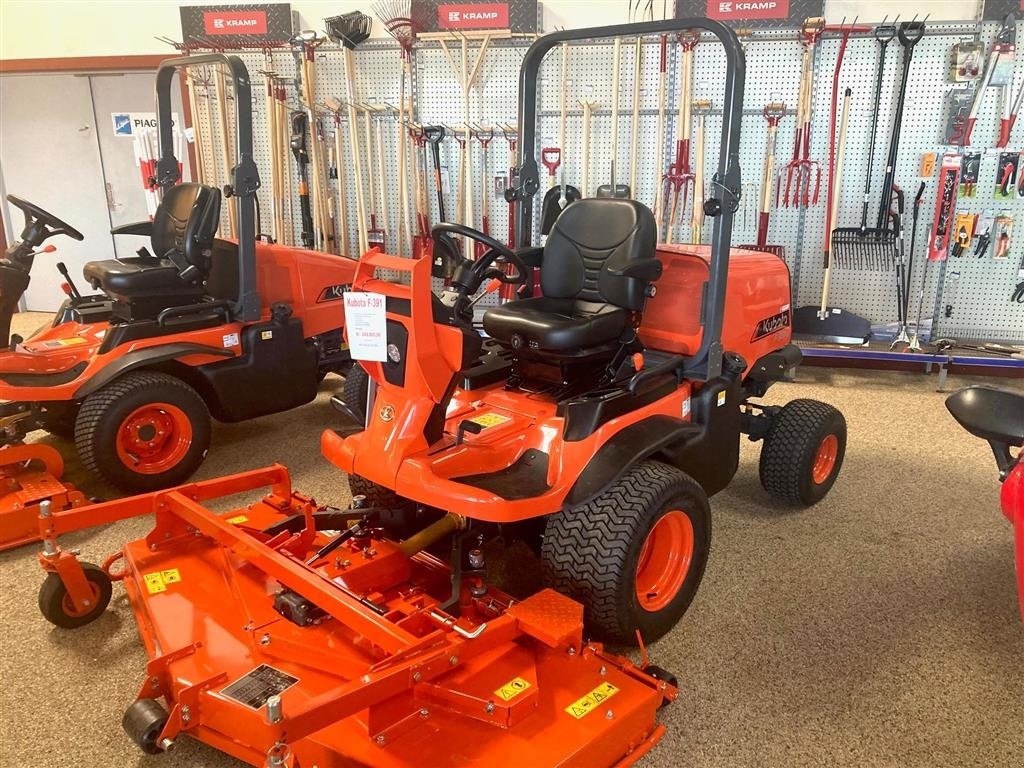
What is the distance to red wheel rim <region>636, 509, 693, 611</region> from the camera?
2354 mm

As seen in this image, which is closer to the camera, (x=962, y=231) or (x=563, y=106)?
(x=962, y=231)

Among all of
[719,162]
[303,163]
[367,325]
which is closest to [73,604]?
[367,325]

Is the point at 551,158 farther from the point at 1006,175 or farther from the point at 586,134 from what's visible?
the point at 1006,175

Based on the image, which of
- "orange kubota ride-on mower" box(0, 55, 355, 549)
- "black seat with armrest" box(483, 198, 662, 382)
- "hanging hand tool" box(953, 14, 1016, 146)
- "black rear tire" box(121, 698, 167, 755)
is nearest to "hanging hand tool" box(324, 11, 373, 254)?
"orange kubota ride-on mower" box(0, 55, 355, 549)

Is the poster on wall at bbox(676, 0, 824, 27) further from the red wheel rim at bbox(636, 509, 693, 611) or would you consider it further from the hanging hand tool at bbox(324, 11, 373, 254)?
the red wheel rim at bbox(636, 509, 693, 611)

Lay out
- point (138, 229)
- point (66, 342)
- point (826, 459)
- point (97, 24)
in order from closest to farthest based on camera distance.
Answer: point (826, 459), point (66, 342), point (138, 229), point (97, 24)

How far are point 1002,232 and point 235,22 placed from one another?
5744 millimetres

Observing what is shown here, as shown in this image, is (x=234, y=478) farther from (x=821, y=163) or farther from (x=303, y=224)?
(x=821, y=163)

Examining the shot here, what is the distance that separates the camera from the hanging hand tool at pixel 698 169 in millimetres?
5141

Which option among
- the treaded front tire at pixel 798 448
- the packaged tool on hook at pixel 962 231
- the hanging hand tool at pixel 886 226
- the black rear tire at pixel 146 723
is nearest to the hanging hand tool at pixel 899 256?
the hanging hand tool at pixel 886 226

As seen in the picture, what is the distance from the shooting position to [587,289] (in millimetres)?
2838

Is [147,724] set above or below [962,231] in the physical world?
below

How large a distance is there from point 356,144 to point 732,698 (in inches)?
184

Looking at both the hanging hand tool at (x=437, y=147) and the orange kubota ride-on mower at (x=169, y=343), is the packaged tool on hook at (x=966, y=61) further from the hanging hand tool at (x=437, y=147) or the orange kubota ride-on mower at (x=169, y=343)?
the orange kubota ride-on mower at (x=169, y=343)
